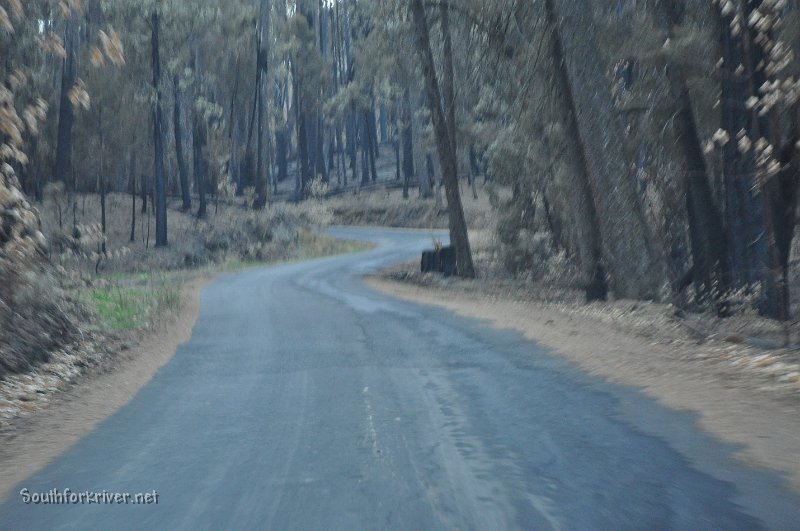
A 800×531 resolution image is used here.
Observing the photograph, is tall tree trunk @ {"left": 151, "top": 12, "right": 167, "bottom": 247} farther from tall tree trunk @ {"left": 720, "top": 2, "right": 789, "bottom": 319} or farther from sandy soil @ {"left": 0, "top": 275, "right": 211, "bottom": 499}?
tall tree trunk @ {"left": 720, "top": 2, "right": 789, "bottom": 319}

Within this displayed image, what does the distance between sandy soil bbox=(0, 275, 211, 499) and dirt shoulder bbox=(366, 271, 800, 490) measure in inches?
195

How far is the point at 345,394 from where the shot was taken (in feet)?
30.4

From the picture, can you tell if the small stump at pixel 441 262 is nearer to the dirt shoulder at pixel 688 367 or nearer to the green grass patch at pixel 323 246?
the dirt shoulder at pixel 688 367

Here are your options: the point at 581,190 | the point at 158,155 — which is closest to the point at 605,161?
the point at 581,190

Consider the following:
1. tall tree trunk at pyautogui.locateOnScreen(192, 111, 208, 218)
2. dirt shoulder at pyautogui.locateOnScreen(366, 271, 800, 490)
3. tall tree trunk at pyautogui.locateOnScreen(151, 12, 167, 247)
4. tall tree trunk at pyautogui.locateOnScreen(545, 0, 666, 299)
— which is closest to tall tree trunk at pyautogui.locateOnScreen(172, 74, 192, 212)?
tall tree trunk at pyautogui.locateOnScreen(192, 111, 208, 218)

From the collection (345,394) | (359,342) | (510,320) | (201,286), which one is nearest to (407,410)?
(345,394)

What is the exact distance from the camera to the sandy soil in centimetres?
722

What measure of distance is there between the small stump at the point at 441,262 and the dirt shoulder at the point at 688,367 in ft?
34.4

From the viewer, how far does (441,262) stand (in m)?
28.9

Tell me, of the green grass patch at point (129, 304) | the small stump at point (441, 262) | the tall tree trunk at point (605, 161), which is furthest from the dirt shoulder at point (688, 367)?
the small stump at point (441, 262)

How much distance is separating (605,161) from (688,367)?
28.4ft

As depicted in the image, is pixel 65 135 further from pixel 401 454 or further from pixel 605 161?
pixel 401 454

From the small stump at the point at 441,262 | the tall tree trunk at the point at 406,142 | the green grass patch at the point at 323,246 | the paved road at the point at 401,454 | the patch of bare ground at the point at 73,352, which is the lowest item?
the paved road at the point at 401,454

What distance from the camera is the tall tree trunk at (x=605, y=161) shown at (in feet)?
58.1
